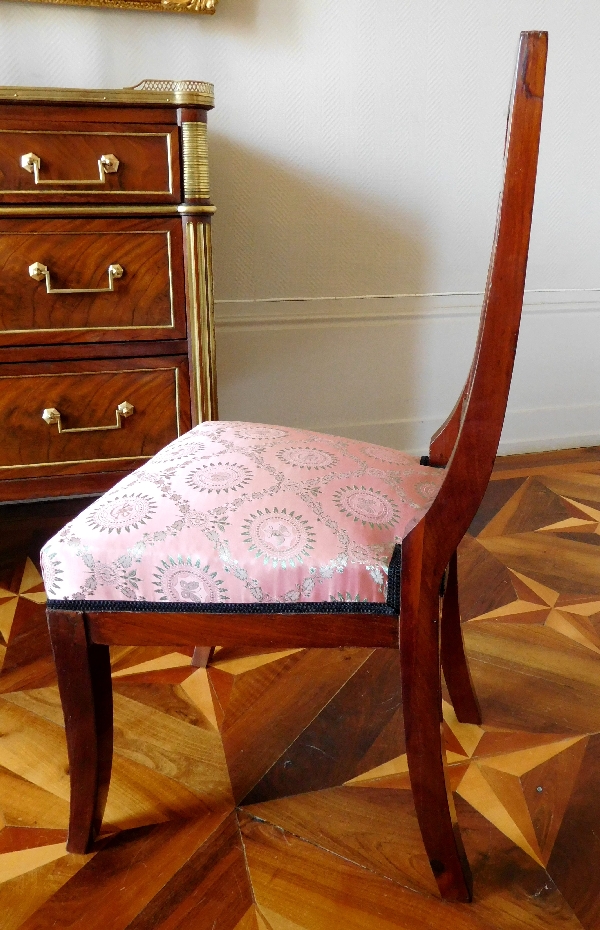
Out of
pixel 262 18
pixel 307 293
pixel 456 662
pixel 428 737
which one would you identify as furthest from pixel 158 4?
pixel 428 737

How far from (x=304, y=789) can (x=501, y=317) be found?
622 millimetres

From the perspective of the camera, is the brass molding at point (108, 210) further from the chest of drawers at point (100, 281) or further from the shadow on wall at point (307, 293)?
the shadow on wall at point (307, 293)

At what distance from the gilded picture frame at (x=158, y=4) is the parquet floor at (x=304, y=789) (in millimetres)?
1201

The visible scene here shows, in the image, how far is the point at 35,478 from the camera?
126 centimetres

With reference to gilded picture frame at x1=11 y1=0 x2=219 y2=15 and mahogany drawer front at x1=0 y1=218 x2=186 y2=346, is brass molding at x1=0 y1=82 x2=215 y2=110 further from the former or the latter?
gilded picture frame at x1=11 y1=0 x2=219 y2=15

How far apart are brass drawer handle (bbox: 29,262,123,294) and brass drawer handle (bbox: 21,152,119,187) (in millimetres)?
127

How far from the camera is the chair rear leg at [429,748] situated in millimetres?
660

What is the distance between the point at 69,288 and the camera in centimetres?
119

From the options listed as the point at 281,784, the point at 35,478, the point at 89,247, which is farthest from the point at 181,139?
the point at 281,784

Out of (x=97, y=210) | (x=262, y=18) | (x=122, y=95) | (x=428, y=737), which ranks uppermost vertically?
(x=262, y=18)

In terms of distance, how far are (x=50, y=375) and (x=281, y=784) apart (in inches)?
29.0

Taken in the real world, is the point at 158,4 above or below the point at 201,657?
above

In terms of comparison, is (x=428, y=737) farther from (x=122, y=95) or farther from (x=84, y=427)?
(x=122, y=95)

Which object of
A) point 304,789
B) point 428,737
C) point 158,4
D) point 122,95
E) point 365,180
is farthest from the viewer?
point 365,180
